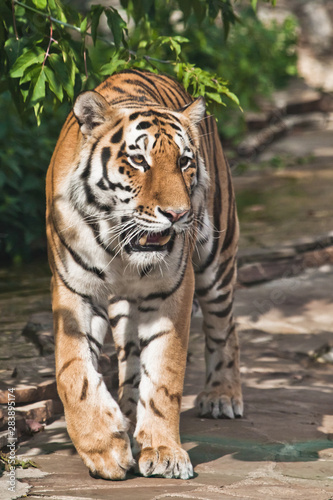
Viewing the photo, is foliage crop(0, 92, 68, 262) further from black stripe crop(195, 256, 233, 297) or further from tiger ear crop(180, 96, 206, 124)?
tiger ear crop(180, 96, 206, 124)

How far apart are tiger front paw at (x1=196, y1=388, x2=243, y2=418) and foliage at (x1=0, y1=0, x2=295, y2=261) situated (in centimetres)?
147

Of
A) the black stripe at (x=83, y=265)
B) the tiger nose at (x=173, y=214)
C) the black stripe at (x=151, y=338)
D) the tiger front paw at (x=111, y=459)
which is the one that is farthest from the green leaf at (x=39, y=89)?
the tiger front paw at (x=111, y=459)

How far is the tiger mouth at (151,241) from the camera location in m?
3.32

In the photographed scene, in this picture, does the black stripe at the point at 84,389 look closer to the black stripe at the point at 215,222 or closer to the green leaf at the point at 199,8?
the black stripe at the point at 215,222

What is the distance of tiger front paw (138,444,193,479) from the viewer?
332 centimetres

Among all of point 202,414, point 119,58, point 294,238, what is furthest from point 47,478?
point 294,238

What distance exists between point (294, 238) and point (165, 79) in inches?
156

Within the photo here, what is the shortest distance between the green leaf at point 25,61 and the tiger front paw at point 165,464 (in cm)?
165

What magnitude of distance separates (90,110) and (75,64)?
52cm

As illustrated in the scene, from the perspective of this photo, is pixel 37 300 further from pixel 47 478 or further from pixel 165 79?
pixel 47 478

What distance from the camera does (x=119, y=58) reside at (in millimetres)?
4320

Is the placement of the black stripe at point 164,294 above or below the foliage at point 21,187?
below

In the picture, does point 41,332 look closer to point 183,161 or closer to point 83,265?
point 83,265

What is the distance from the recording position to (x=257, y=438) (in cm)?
392
